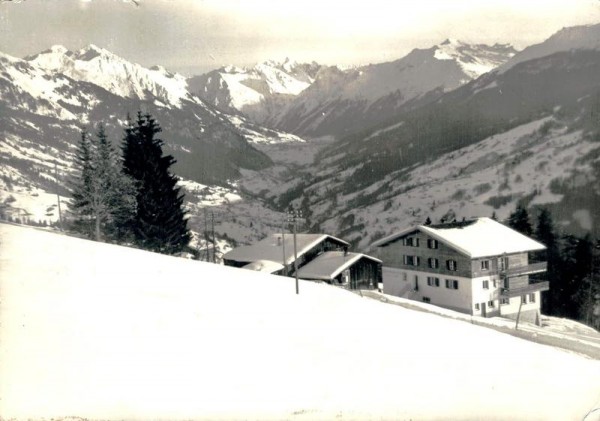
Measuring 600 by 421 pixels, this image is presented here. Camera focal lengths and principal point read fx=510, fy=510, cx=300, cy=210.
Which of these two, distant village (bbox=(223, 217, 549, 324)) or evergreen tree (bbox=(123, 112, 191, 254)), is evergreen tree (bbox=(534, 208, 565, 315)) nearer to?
distant village (bbox=(223, 217, 549, 324))

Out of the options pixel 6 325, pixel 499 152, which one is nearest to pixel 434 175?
pixel 499 152

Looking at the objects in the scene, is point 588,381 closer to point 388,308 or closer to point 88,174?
point 388,308

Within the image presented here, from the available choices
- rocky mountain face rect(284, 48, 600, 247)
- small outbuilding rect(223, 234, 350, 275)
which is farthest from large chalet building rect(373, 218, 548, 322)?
rocky mountain face rect(284, 48, 600, 247)

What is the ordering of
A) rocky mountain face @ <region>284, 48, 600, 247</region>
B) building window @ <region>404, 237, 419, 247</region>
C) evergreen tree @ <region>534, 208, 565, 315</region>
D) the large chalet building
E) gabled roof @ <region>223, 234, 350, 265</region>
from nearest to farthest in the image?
the large chalet building
building window @ <region>404, 237, 419, 247</region>
gabled roof @ <region>223, 234, 350, 265</region>
evergreen tree @ <region>534, 208, 565, 315</region>
rocky mountain face @ <region>284, 48, 600, 247</region>

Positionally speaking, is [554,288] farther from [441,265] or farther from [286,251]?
[286,251]

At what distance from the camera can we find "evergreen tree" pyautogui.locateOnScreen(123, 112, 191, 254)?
47.2 metres

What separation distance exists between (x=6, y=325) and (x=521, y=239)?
54.5m

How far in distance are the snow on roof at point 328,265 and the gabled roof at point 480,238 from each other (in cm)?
757

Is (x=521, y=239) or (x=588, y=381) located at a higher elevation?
(x=521, y=239)

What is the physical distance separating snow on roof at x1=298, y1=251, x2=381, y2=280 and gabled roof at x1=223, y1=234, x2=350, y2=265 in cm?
181

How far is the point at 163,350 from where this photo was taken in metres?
19.1

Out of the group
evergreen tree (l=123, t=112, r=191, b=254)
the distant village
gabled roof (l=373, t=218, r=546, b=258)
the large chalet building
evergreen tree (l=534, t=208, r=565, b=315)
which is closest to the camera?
evergreen tree (l=123, t=112, r=191, b=254)

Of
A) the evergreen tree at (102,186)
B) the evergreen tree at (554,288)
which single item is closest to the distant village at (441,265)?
the evergreen tree at (554,288)

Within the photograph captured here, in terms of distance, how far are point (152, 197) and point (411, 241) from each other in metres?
31.1
